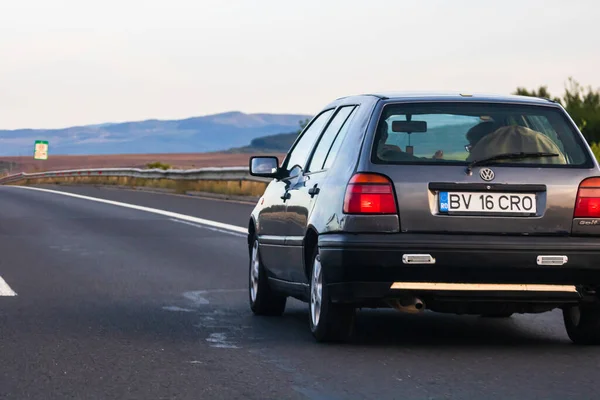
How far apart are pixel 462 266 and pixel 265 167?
8.37 feet

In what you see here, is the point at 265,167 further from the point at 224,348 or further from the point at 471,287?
the point at 471,287

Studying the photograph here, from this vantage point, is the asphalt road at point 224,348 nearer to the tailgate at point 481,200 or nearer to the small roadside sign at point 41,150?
the tailgate at point 481,200

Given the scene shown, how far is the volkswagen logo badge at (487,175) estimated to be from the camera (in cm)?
764

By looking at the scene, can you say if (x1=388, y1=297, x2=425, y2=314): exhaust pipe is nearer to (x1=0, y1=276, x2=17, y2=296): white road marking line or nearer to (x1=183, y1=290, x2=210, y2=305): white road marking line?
(x1=183, y1=290, x2=210, y2=305): white road marking line

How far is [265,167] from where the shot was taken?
969 centimetres

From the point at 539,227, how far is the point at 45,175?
62.1m

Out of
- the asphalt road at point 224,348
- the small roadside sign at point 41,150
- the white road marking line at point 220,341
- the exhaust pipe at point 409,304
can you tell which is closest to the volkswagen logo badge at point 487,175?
the exhaust pipe at point 409,304

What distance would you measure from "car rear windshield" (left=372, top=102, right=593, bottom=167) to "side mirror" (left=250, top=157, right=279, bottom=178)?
175 centimetres

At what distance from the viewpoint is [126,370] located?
6984 mm

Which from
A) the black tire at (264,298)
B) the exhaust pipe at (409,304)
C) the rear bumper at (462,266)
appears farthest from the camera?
the black tire at (264,298)

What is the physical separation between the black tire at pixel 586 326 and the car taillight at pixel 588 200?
695 millimetres

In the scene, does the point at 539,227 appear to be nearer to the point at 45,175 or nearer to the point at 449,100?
the point at 449,100

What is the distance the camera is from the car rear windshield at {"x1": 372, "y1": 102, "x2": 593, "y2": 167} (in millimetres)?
7828

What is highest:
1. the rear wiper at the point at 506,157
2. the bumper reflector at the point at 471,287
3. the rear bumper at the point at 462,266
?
the rear wiper at the point at 506,157
